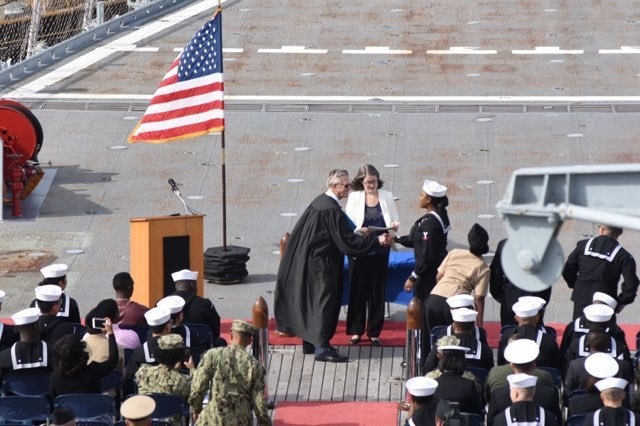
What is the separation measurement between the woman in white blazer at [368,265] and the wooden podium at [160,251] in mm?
1595

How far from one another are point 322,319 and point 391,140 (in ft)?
27.5

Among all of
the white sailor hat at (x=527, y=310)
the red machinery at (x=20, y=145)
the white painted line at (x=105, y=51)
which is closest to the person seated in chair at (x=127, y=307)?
the white sailor hat at (x=527, y=310)

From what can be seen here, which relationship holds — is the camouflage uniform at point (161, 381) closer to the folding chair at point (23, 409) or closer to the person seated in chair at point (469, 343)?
the folding chair at point (23, 409)

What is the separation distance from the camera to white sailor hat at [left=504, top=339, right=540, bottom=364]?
10445 millimetres

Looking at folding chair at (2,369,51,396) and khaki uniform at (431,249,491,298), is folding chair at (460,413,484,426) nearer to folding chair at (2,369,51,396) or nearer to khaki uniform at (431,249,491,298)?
khaki uniform at (431,249,491,298)

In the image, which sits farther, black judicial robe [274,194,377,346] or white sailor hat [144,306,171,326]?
black judicial robe [274,194,377,346]

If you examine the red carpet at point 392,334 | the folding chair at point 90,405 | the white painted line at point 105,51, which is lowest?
the red carpet at point 392,334

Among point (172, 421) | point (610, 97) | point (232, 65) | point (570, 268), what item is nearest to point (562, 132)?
point (610, 97)

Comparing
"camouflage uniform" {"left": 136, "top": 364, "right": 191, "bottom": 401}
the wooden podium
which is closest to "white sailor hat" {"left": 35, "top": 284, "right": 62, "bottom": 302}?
"camouflage uniform" {"left": 136, "top": 364, "right": 191, "bottom": 401}

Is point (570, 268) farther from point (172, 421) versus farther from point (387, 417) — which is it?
point (172, 421)

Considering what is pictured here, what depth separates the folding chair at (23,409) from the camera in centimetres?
1088

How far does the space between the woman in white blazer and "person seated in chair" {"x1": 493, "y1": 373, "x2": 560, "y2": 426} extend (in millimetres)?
3935

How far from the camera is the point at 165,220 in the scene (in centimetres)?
1472

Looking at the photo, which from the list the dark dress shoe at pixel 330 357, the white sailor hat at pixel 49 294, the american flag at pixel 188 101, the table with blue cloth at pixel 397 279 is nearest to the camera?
the white sailor hat at pixel 49 294
